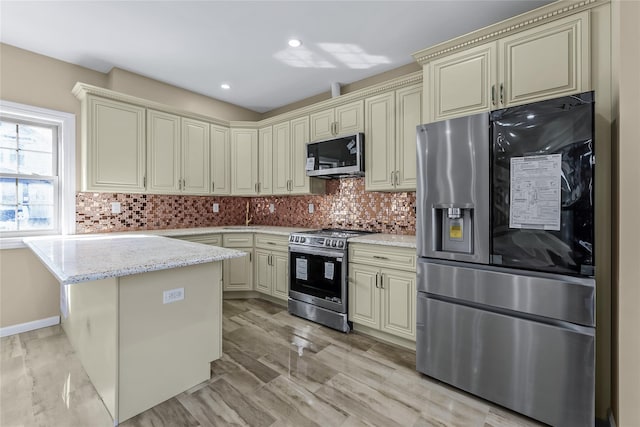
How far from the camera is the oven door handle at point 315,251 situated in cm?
288

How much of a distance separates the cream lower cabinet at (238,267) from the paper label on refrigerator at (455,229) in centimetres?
257

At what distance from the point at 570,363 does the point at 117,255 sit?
2632 mm

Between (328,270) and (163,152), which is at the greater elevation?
(163,152)

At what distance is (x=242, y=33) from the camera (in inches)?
102

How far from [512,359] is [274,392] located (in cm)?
147

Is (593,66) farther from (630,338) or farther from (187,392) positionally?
(187,392)

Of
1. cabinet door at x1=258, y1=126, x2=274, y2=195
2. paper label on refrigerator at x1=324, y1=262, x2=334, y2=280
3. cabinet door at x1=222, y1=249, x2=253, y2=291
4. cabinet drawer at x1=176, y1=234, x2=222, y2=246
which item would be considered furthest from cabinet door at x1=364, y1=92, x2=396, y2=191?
cabinet drawer at x1=176, y1=234, x2=222, y2=246

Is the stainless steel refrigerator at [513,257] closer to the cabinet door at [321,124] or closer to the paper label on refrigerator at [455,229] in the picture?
the paper label on refrigerator at [455,229]

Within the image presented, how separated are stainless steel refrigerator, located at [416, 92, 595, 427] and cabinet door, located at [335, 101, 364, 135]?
3.90 ft

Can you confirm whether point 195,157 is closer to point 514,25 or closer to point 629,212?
point 514,25

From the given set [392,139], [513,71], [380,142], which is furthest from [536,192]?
[380,142]

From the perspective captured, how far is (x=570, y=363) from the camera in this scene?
1.56 m

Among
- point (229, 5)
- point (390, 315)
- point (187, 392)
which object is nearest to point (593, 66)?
point (390, 315)

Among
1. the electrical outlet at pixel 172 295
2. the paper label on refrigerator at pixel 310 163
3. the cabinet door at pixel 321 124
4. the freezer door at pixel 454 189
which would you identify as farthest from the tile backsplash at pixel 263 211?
the electrical outlet at pixel 172 295
